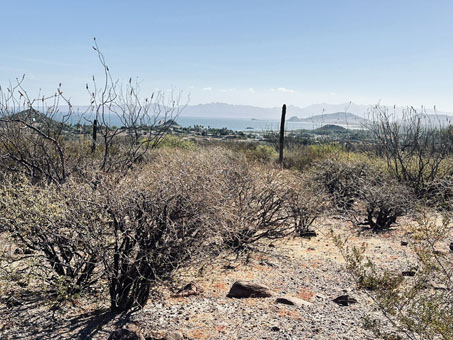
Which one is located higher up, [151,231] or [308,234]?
[151,231]

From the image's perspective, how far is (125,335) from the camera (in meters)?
4.57

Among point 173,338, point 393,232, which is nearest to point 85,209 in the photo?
point 173,338

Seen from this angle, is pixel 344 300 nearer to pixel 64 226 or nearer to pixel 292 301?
pixel 292 301

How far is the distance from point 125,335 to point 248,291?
1995mm

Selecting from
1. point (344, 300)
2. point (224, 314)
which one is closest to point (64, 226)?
point (224, 314)

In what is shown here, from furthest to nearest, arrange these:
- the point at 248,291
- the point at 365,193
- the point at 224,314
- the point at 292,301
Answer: the point at 365,193 → the point at 248,291 → the point at 292,301 → the point at 224,314

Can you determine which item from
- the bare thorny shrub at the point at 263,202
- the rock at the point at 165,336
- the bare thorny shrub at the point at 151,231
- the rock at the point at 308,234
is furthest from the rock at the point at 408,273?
the rock at the point at 165,336

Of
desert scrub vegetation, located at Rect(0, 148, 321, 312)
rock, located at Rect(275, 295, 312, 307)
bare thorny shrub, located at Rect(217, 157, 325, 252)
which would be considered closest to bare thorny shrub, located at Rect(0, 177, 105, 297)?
desert scrub vegetation, located at Rect(0, 148, 321, 312)

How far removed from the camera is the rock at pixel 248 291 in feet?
19.9

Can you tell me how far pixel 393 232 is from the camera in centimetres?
1090

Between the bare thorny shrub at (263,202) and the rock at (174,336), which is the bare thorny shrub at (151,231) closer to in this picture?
the rock at (174,336)

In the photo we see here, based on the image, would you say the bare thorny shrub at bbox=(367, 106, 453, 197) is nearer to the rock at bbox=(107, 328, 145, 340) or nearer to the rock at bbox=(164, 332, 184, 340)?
the rock at bbox=(164, 332, 184, 340)

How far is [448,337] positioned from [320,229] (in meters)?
7.50

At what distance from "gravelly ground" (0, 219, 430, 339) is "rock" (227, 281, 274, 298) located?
0.11m
